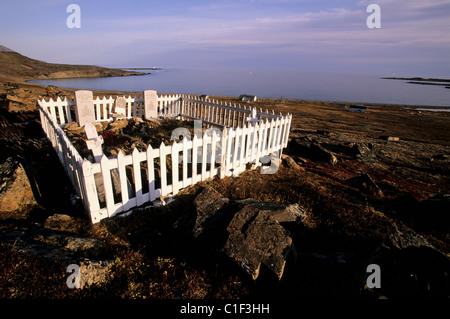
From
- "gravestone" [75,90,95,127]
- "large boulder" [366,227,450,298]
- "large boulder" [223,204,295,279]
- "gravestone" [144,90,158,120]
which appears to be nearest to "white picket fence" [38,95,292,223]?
"gravestone" [75,90,95,127]

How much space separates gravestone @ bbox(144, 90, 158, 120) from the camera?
12211 millimetres

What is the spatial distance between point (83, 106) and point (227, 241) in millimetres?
10290

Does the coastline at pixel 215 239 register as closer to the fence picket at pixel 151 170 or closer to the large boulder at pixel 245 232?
the large boulder at pixel 245 232

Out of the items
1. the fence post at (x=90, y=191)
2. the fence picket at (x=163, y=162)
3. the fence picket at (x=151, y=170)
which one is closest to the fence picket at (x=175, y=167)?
the fence picket at (x=163, y=162)

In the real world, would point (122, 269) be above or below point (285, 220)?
below

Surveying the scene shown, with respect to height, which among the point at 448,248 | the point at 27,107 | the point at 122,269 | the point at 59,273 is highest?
the point at 27,107

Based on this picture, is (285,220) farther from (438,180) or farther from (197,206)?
(438,180)

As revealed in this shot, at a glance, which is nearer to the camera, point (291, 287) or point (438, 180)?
point (291, 287)

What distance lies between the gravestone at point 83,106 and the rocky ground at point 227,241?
372 centimetres

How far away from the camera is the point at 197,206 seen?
13.0ft

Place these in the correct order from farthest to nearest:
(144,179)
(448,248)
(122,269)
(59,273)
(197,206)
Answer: (144,179)
(448,248)
(197,206)
(122,269)
(59,273)

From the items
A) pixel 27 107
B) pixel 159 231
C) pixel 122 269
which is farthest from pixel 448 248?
pixel 27 107

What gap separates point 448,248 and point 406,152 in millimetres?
9286

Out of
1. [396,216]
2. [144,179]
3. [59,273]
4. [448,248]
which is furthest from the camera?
[144,179]
